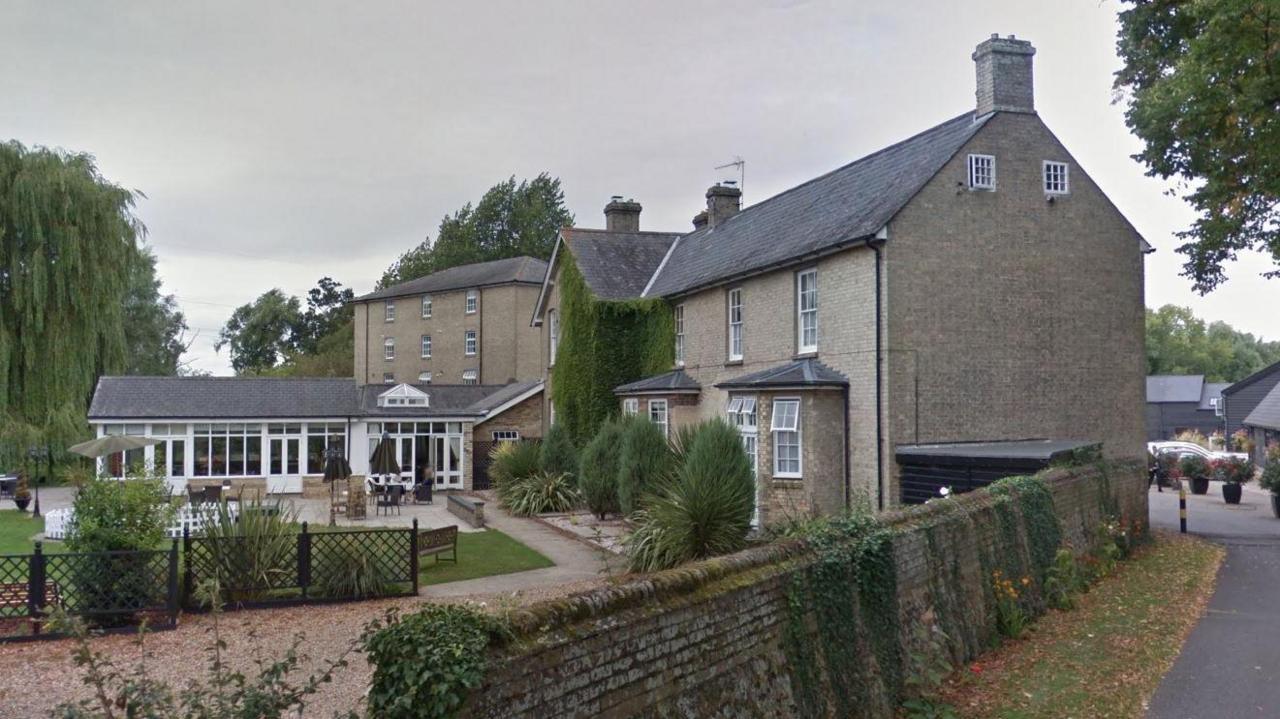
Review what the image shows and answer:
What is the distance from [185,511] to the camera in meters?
21.5

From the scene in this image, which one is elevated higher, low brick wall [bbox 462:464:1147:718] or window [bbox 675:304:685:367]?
window [bbox 675:304:685:367]

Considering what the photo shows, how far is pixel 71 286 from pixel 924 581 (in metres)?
32.3

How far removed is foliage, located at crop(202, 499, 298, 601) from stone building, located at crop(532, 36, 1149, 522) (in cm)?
970

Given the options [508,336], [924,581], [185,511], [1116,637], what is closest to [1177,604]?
[1116,637]

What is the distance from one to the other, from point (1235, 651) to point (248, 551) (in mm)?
13702

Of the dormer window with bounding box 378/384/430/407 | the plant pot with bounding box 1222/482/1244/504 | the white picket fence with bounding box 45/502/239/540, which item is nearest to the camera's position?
the white picket fence with bounding box 45/502/239/540

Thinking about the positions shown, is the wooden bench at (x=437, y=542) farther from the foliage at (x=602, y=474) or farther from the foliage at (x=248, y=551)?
the foliage at (x=602, y=474)

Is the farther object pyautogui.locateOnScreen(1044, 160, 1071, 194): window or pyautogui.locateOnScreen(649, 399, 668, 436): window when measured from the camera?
pyautogui.locateOnScreen(649, 399, 668, 436): window

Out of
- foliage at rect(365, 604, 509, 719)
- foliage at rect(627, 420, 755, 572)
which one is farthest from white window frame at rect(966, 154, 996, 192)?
foliage at rect(365, 604, 509, 719)

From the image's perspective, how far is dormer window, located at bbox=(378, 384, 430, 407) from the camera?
34.7 metres

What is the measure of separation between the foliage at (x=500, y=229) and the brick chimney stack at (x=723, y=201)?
39.0 metres

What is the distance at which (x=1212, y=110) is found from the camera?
18062 millimetres

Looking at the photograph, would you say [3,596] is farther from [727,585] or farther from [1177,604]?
[1177,604]

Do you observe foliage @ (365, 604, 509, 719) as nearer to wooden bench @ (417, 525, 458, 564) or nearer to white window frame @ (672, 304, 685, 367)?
wooden bench @ (417, 525, 458, 564)
